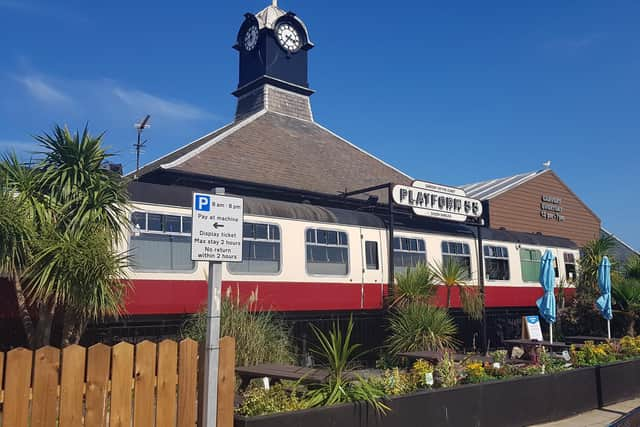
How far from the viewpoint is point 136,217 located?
960 cm

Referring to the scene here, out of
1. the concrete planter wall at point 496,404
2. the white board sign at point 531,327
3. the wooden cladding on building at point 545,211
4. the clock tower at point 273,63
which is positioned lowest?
the concrete planter wall at point 496,404

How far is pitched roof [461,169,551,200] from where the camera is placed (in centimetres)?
3019

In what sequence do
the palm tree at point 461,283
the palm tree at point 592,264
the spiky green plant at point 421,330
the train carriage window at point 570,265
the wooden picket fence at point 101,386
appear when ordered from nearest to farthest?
the wooden picket fence at point 101,386 < the spiky green plant at point 421,330 < the palm tree at point 461,283 < the palm tree at point 592,264 < the train carriage window at point 570,265

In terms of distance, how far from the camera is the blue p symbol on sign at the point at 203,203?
464 centimetres

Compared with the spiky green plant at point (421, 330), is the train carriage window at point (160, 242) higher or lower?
higher

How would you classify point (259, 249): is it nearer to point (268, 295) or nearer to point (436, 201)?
point (268, 295)

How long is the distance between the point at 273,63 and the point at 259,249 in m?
23.6

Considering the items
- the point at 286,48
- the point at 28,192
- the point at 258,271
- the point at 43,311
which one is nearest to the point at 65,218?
the point at 28,192

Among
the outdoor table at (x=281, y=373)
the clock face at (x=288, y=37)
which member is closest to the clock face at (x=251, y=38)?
the clock face at (x=288, y=37)

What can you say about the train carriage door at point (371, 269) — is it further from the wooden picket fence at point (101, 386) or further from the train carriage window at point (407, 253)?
the wooden picket fence at point (101, 386)

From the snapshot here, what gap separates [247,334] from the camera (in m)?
8.39

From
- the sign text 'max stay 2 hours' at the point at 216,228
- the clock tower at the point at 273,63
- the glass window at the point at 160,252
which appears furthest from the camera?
the clock tower at the point at 273,63

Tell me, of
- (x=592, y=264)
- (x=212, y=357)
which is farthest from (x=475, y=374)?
(x=592, y=264)

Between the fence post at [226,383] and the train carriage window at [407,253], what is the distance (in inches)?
343
